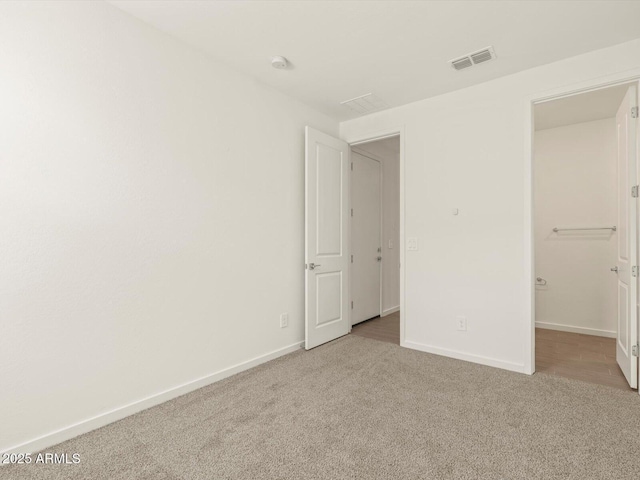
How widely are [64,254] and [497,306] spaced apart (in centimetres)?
326

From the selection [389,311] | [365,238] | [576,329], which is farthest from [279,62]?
[576,329]

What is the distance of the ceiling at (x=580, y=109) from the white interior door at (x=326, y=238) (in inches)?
85.2

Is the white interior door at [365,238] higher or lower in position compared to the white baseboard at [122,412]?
higher

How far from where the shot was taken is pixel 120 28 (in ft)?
7.03

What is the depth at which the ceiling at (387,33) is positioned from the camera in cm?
211

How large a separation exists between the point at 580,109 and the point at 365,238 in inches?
111

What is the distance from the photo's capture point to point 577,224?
163 inches

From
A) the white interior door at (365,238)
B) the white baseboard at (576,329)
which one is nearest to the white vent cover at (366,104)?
the white interior door at (365,238)

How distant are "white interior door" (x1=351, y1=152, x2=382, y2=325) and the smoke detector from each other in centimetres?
187

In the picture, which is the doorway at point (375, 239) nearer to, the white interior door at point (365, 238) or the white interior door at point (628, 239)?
the white interior door at point (365, 238)

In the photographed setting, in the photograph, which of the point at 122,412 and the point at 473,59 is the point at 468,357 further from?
the point at 122,412

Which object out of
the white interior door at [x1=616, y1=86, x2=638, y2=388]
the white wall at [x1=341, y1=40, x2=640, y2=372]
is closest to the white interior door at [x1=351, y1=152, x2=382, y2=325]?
the white wall at [x1=341, y1=40, x2=640, y2=372]

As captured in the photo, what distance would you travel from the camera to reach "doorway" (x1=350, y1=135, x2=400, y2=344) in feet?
14.7

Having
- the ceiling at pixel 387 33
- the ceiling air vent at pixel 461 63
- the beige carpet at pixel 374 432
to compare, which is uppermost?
the ceiling at pixel 387 33
